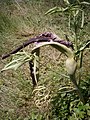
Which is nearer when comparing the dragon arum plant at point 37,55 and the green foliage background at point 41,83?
the dragon arum plant at point 37,55

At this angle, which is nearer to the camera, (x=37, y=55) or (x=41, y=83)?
(x=37, y=55)

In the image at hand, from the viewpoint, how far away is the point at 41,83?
2.62 m

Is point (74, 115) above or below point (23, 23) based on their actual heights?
below

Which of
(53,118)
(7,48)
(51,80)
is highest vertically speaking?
(7,48)

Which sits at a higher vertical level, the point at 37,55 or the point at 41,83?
the point at 37,55

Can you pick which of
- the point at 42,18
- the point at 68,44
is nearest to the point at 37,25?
the point at 42,18

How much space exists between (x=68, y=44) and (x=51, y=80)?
78 centimetres

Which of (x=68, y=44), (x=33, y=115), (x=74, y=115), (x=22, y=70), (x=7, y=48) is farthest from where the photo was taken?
(x=7, y=48)

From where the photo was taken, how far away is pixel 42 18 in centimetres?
371

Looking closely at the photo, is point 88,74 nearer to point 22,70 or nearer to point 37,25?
point 22,70

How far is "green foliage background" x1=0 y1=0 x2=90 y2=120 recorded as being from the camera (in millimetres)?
2259

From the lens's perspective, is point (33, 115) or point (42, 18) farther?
point (42, 18)

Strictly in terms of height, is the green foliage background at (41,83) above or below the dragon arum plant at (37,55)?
below

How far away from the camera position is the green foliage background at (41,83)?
2.26 meters
